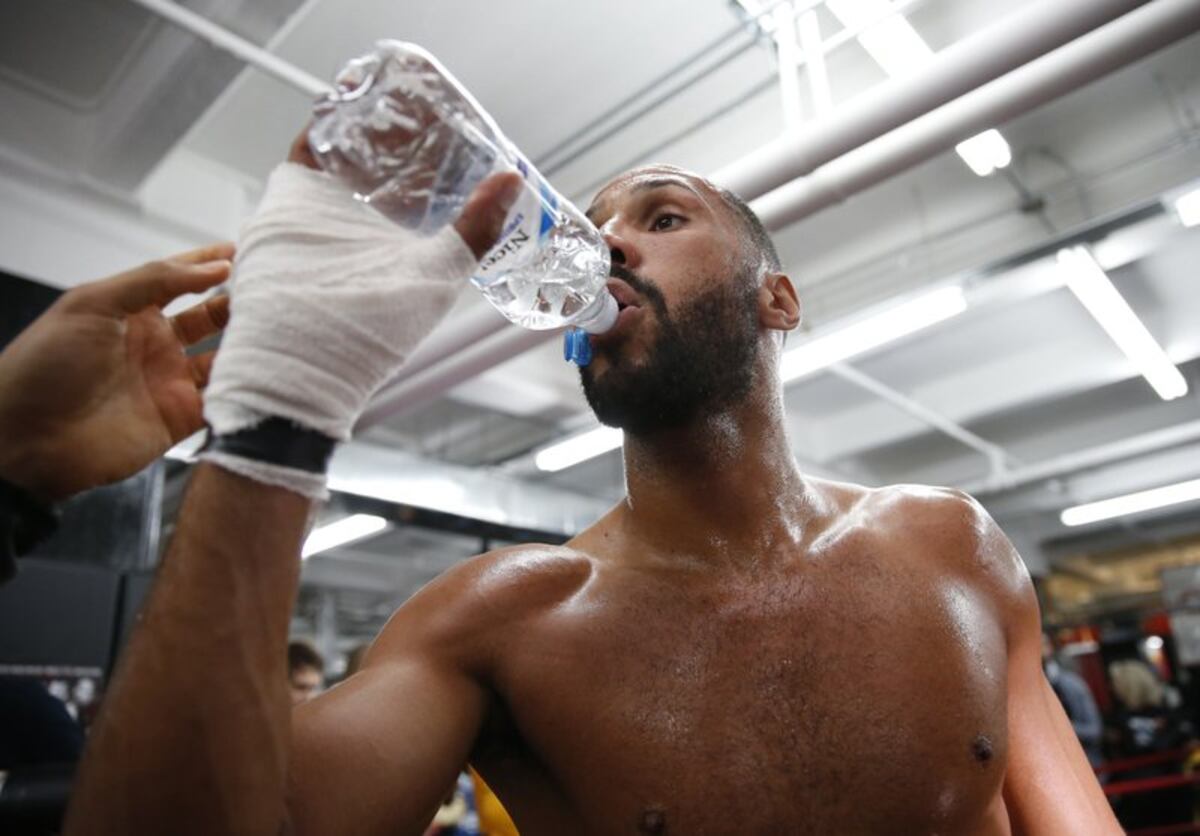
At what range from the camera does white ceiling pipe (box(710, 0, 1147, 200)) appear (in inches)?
87.1

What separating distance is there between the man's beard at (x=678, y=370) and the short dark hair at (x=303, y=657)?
8.00ft

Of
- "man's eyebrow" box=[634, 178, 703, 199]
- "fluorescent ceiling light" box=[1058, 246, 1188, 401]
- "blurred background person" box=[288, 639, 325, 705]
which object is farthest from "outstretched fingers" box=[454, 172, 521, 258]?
"fluorescent ceiling light" box=[1058, 246, 1188, 401]

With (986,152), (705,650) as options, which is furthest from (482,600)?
(986,152)

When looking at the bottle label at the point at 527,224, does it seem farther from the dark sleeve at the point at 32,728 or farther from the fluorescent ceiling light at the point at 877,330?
the fluorescent ceiling light at the point at 877,330

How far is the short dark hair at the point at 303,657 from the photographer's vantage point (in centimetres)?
332

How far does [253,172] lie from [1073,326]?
5144 millimetres

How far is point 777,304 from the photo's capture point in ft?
4.98

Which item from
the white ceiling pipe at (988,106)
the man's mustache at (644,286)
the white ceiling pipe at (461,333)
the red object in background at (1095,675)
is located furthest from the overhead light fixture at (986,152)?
the red object in background at (1095,675)

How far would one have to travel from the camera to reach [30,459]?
84 cm

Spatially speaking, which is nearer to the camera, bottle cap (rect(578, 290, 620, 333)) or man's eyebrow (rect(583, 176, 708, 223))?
bottle cap (rect(578, 290, 620, 333))

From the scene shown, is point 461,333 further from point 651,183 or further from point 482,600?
point 482,600

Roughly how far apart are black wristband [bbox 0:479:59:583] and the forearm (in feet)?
0.97

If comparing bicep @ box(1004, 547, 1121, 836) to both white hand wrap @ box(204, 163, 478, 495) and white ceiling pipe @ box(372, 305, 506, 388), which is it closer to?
white hand wrap @ box(204, 163, 478, 495)

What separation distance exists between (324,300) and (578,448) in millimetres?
5228
